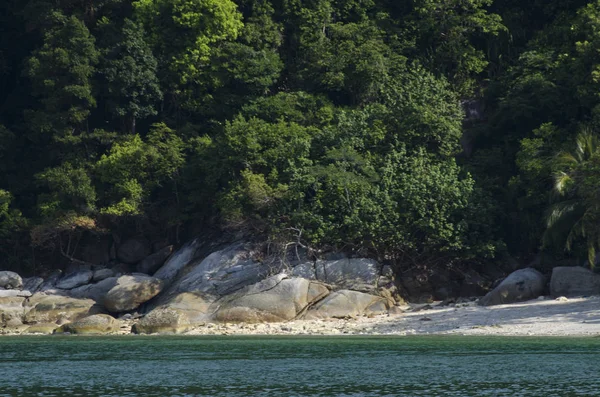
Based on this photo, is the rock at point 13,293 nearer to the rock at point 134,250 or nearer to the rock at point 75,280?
the rock at point 75,280

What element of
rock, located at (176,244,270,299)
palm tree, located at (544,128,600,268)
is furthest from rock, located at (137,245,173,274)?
palm tree, located at (544,128,600,268)

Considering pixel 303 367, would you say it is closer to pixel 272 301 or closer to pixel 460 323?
pixel 460 323

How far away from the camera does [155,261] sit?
147 ft

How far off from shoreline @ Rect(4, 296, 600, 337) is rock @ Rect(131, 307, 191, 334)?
0.44 metres

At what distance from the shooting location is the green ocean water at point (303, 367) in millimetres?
22844

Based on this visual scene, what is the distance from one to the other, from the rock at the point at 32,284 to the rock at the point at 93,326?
6.32 m

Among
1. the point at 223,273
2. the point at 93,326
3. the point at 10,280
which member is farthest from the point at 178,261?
the point at 10,280

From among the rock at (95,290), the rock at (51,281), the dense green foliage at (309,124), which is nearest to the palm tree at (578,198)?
the dense green foliage at (309,124)

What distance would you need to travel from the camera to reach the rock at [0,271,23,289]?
143 feet

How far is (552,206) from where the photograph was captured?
1420 inches

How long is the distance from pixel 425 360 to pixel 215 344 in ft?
25.4

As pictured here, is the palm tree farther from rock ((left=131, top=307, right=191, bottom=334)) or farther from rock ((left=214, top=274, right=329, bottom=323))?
rock ((left=131, top=307, right=191, bottom=334))

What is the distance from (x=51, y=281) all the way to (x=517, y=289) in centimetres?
1985

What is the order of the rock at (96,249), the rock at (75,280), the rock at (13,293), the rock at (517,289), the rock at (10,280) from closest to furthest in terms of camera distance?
1. the rock at (517,289)
2. the rock at (13,293)
3. the rock at (10,280)
4. the rock at (75,280)
5. the rock at (96,249)
